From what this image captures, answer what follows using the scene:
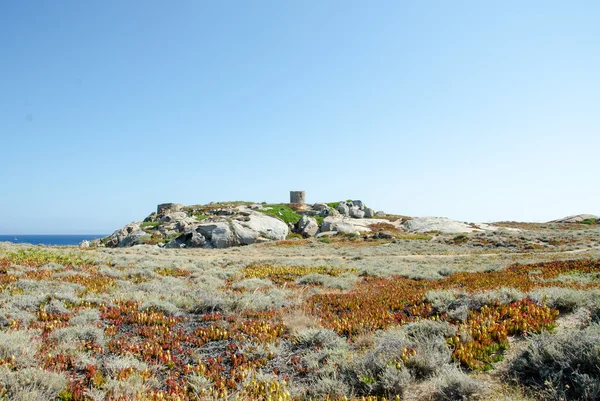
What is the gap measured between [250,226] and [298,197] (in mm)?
31647

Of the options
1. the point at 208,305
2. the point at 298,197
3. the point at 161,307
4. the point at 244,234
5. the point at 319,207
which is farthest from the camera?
the point at 298,197

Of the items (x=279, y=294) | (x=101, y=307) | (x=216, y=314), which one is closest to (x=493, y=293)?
(x=279, y=294)

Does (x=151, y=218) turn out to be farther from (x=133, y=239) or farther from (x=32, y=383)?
(x=32, y=383)

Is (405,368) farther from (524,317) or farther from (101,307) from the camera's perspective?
(101,307)

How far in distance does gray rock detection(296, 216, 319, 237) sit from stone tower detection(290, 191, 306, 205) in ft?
70.7

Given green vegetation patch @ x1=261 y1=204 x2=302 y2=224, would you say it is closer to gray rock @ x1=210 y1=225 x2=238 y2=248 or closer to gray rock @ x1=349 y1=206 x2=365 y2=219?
gray rock @ x1=210 y1=225 x2=238 y2=248

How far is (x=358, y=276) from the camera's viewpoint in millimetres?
17641

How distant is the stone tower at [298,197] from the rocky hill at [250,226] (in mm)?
6192

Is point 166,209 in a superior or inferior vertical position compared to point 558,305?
superior

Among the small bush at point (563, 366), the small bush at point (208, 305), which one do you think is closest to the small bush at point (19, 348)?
the small bush at point (208, 305)

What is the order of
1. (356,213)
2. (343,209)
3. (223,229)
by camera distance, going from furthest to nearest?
(356,213)
(343,209)
(223,229)

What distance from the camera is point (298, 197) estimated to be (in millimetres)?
76938

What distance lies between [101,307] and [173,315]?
200 centimetres

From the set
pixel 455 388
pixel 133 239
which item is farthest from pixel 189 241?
pixel 455 388
